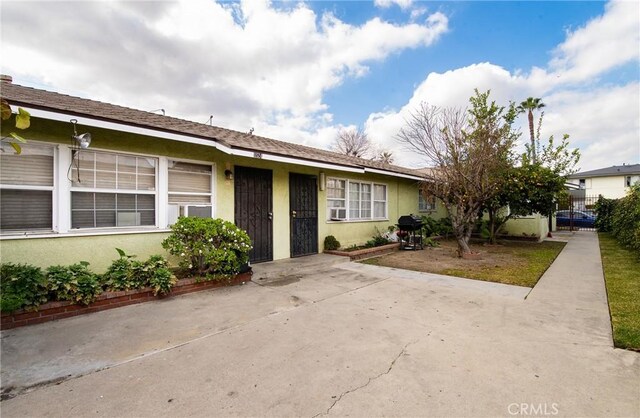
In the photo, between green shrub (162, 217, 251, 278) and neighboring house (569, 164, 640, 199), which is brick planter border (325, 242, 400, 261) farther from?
neighboring house (569, 164, 640, 199)

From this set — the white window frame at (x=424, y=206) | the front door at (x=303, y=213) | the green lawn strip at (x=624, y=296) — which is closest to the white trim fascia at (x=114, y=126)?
the front door at (x=303, y=213)

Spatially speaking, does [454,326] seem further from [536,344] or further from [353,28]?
[353,28]

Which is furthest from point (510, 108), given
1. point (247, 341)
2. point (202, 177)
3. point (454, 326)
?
point (247, 341)

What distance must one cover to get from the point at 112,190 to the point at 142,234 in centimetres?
100

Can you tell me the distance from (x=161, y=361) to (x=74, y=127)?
4269 mm

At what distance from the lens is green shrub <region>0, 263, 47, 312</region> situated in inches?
143

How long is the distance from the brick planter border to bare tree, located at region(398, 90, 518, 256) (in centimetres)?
216

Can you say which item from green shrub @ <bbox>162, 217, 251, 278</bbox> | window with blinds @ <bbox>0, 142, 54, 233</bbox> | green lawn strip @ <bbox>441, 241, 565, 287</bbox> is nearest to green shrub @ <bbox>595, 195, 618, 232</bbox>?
green lawn strip @ <bbox>441, 241, 565, 287</bbox>

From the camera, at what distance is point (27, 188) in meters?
4.66

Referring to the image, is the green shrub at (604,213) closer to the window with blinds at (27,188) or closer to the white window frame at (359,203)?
the white window frame at (359,203)

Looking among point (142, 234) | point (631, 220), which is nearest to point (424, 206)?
point (631, 220)

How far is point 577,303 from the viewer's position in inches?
187

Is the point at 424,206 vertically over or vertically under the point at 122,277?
over

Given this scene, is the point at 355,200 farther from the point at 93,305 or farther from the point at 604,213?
the point at 604,213
